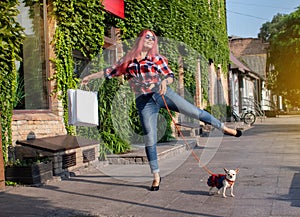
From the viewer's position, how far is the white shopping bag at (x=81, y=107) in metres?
7.39

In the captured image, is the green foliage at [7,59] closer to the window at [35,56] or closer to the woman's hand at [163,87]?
the window at [35,56]

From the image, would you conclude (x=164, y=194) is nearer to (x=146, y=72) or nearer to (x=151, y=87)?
(x=151, y=87)

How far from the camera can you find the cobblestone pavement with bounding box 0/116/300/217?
15.5ft

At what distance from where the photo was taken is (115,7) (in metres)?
10.9

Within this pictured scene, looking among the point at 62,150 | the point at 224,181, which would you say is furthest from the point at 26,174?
the point at 224,181

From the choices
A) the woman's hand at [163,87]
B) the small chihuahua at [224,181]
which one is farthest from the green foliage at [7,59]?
the small chihuahua at [224,181]

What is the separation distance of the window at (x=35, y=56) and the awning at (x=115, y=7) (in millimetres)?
1944

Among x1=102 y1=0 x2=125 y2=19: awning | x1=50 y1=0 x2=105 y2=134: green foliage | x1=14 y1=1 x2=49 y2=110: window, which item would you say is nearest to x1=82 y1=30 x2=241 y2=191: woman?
x1=50 y1=0 x2=105 y2=134: green foliage

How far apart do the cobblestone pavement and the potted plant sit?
16 centimetres

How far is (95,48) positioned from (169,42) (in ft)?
14.0

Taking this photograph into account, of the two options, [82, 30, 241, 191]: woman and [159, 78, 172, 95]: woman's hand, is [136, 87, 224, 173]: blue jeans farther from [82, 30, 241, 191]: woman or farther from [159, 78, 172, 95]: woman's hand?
[159, 78, 172, 95]: woman's hand

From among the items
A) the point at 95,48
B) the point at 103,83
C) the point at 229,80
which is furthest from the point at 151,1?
the point at 229,80

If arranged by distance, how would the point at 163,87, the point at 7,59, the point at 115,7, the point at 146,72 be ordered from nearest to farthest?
the point at 163,87 < the point at 146,72 < the point at 7,59 < the point at 115,7

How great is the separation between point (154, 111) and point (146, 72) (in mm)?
533
